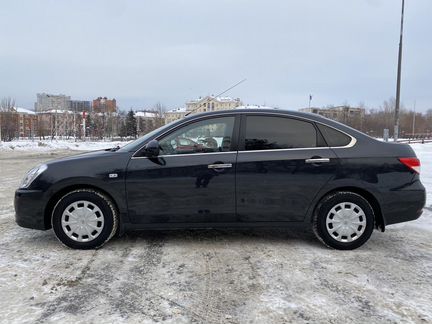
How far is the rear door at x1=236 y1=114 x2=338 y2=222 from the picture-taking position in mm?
4375

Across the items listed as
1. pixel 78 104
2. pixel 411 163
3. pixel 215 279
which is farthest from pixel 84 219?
pixel 78 104

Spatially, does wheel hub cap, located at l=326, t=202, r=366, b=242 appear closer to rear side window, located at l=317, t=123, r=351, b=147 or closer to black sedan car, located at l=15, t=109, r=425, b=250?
black sedan car, located at l=15, t=109, r=425, b=250

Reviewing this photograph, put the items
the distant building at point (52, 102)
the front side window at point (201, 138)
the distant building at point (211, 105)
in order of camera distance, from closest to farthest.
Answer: the front side window at point (201, 138)
the distant building at point (211, 105)
the distant building at point (52, 102)

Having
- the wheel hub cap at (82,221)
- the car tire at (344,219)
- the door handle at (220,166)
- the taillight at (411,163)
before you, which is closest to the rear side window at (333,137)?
the car tire at (344,219)

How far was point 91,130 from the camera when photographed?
87812mm

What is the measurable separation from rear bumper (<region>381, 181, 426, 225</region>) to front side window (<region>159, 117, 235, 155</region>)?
6.53 ft

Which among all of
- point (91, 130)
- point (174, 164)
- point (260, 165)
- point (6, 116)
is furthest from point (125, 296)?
point (91, 130)

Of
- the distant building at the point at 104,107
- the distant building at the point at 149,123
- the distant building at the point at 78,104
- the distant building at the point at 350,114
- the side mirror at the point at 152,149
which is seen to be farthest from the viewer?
the distant building at the point at 78,104

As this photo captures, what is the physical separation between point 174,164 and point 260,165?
998mm

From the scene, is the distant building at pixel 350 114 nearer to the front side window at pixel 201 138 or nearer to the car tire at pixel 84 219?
the front side window at pixel 201 138

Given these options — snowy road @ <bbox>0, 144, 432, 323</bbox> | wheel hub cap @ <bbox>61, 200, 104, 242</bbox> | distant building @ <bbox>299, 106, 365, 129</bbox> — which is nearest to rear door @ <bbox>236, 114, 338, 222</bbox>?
snowy road @ <bbox>0, 144, 432, 323</bbox>

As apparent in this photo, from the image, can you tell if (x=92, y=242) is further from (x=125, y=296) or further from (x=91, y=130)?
(x=91, y=130)

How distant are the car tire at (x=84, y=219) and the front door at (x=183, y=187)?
11.2 inches

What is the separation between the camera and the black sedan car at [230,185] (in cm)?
434
